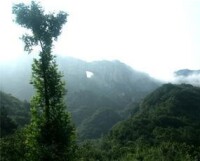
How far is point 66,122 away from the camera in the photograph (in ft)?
187

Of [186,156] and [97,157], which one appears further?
[97,157]

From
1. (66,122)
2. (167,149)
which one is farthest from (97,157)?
(66,122)

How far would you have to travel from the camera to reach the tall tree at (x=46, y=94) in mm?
55656

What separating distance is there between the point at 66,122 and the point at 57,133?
6.61 feet

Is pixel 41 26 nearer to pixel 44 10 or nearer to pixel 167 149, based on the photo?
pixel 44 10

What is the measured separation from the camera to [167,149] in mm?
143000

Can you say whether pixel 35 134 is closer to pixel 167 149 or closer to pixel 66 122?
pixel 66 122

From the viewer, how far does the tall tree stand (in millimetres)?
55656

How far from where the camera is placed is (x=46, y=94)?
57156 mm

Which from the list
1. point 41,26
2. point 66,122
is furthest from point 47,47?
point 66,122

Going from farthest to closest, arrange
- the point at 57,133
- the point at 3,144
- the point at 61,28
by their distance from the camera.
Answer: the point at 3,144, the point at 61,28, the point at 57,133

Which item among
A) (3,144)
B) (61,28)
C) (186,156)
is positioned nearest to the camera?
(61,28)

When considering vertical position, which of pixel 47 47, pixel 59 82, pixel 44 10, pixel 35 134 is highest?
pixel 44 10

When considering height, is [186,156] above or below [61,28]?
below
